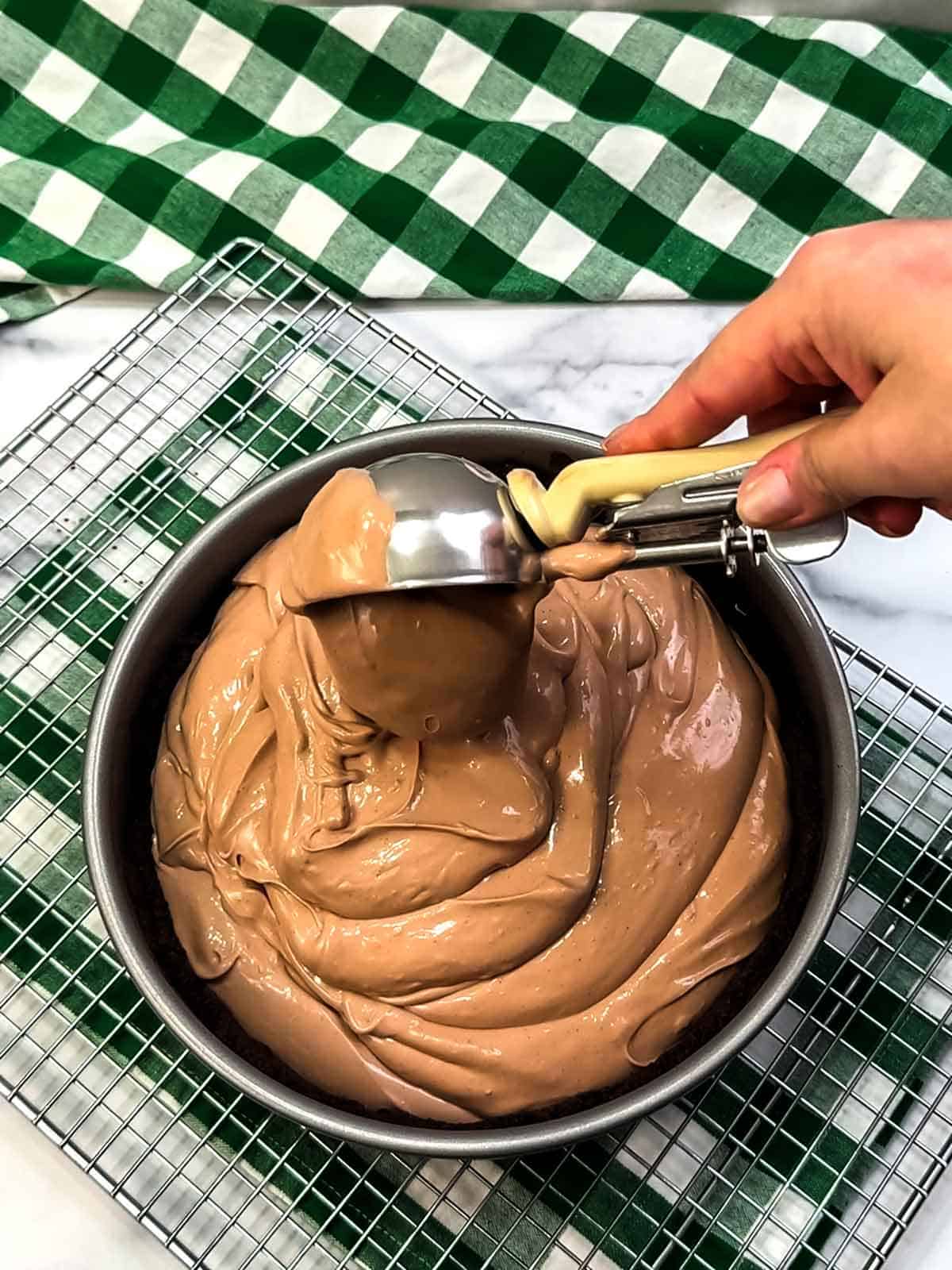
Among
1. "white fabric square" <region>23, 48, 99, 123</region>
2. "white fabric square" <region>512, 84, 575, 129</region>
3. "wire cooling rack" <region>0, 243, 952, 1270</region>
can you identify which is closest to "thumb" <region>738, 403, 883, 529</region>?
"wire cooling rack" <region>0, 243, 952, 1270</region>

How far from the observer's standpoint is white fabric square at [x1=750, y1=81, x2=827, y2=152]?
5.15ft

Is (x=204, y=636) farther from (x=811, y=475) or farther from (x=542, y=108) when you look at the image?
(x=542, y=108)

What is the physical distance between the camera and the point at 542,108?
162 cm

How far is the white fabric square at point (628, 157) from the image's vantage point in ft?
5.09

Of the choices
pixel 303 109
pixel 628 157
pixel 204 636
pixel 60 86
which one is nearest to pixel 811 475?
pixel 204 636

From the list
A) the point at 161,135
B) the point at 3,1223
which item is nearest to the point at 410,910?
the point at 3,1223

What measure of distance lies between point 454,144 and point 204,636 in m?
0.78

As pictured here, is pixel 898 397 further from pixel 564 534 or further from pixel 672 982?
pixel 672 982

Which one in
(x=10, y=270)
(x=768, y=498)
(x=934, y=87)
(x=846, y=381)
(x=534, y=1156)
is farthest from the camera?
(x=934, y=87)

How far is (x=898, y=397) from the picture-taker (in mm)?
827

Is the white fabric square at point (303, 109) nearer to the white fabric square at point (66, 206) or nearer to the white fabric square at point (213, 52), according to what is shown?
the white fabric square at point (213, 52)

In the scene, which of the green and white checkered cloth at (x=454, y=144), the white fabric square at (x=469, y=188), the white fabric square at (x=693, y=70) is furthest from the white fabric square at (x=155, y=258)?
the white fabric square at (x=693, y=70)

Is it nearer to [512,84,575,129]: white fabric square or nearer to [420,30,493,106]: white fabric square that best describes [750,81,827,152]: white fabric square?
[512,84,575,129]: white fabric square

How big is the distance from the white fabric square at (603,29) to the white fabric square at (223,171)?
1.55ft
